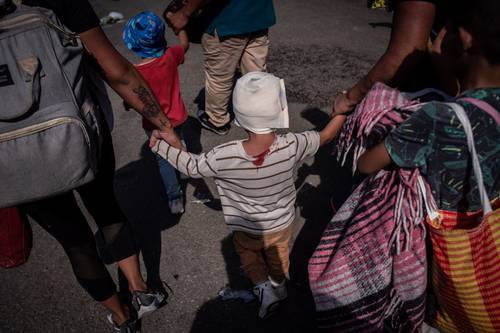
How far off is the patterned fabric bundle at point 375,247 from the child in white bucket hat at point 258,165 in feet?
0.93

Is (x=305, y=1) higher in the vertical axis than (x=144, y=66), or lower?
lower

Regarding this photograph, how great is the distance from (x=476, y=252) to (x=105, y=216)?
169 centimetres

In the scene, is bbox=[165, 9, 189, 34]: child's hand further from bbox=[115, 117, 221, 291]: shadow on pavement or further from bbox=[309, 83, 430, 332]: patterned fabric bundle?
bbox=[309, 83, 430, 332]: patterned fabric bundle

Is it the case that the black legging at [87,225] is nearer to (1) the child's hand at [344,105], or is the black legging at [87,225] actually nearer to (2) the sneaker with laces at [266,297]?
(2) the sneaker with laces at [266,297]

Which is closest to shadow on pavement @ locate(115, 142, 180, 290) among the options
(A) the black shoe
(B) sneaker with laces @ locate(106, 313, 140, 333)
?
(B) sneaker with laces @ locate(106, 313, 140, 333)

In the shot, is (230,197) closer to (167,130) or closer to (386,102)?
(167,130)

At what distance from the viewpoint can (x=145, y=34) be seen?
7.29ft

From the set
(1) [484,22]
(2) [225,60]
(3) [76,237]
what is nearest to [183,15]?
(2) [225,60]

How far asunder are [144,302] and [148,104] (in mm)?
1199

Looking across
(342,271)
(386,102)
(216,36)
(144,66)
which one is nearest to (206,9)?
(216,36)

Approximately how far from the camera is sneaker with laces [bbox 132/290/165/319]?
2.13 meters

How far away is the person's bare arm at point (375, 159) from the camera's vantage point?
1.33 metres

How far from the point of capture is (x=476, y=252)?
51.9 inches

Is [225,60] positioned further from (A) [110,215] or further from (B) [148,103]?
(A) [110,215]
